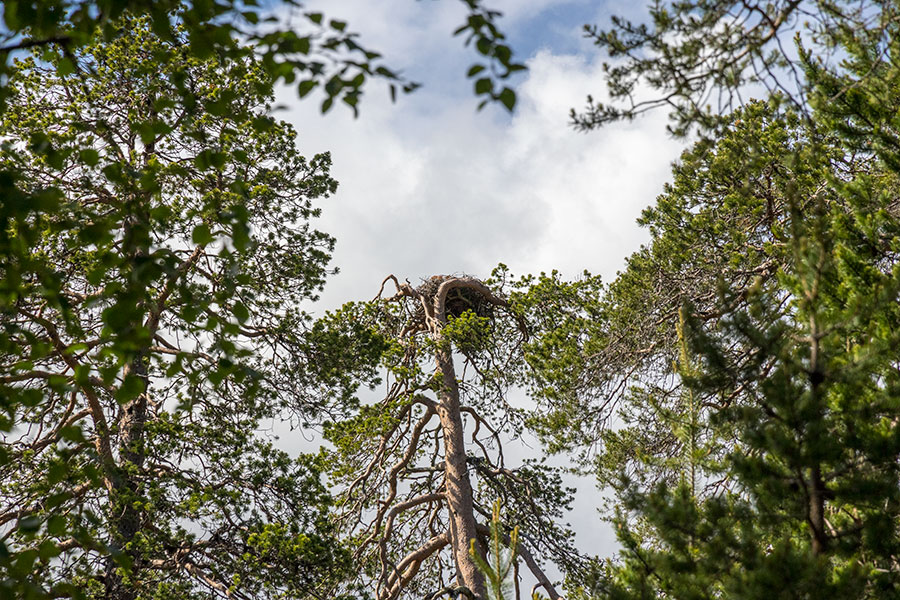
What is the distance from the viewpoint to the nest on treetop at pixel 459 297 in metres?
12.8

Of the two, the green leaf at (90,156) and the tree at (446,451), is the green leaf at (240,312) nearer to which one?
the green leaf at (90,156)

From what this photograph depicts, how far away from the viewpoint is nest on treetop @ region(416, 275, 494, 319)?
1281 cm

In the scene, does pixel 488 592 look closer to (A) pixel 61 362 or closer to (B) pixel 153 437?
(B) pixel 153 437

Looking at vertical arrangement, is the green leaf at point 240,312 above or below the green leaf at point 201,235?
below

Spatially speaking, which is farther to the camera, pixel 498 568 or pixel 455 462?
pixel 455 462

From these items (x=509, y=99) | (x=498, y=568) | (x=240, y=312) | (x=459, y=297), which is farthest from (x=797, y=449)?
(x=459, y=297)

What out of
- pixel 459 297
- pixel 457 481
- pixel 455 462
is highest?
pixel 459 297

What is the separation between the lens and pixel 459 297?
13.0 m

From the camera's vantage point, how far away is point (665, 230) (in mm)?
9859

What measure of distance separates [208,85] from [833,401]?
733cm

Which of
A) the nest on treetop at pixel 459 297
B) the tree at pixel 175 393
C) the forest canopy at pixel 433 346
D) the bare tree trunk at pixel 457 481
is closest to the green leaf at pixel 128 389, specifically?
the forest canopy at pixel 433 346

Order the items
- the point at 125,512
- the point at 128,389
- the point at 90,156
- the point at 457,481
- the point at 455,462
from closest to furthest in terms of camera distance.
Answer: the point at 128,389
the point at 90,156
the point at 125,512
the point at 457,481
the point at 455,462

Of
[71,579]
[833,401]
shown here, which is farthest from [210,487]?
[833,401]

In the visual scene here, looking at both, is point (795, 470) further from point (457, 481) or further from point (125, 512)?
point (457, 481)
